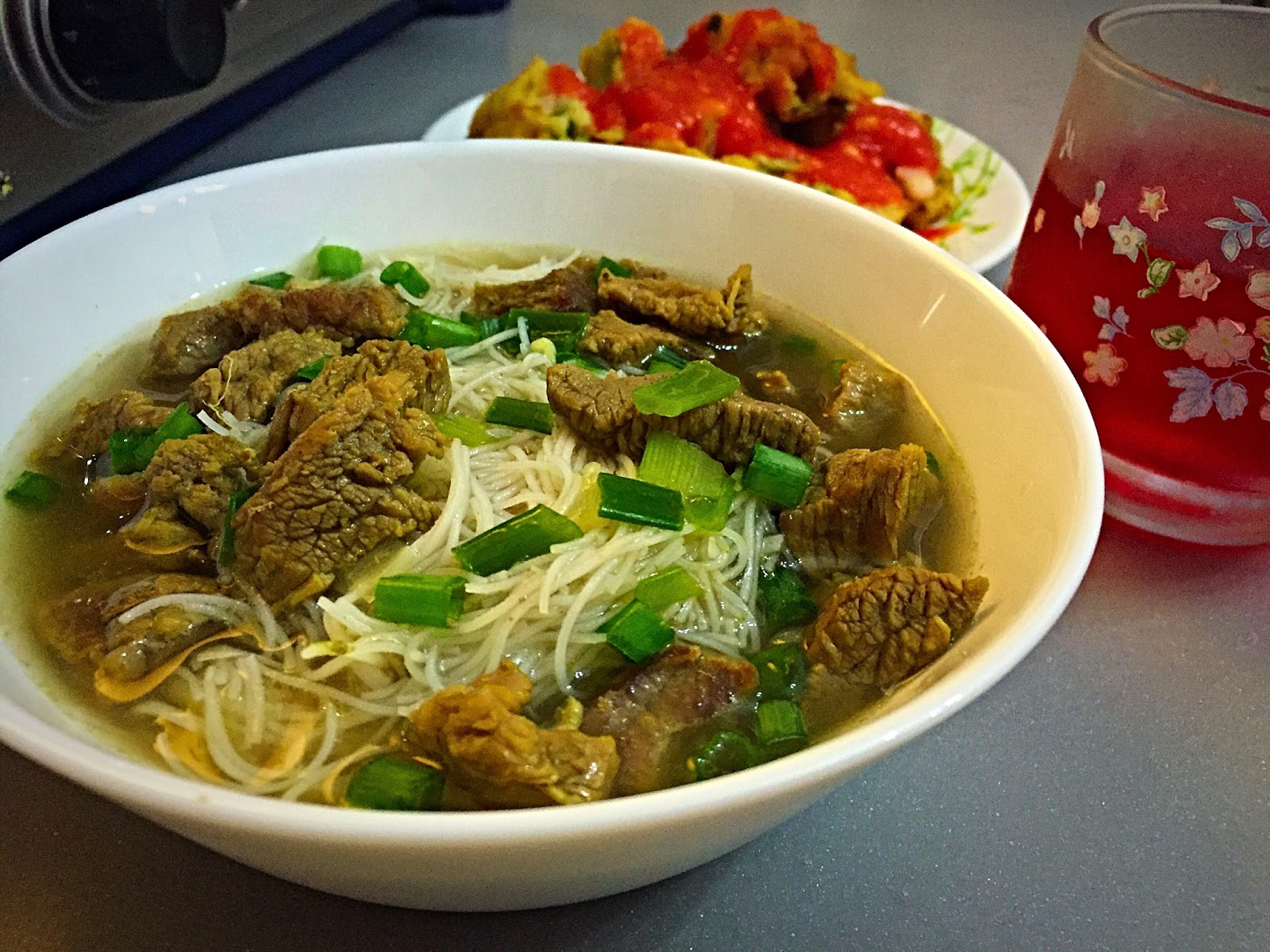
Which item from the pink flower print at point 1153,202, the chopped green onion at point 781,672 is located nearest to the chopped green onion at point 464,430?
A: the chopped green onion at point 781,672

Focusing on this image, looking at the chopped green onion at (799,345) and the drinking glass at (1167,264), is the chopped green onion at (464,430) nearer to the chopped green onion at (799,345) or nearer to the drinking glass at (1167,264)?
the chopped green onion at (799,345)

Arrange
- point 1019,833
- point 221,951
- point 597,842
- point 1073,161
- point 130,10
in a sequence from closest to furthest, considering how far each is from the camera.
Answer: point 597,842, point 221,951, point 1019,833, point 1073,161, point 130,10

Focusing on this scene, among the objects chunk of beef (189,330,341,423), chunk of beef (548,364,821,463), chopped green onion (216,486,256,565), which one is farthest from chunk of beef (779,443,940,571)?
chunk of beef (189,330,341,423)

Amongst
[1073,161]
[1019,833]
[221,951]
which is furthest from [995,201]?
[221,951]

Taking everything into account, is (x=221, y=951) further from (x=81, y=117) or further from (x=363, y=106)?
(x=363, y=106)

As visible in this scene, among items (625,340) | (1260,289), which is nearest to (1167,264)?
(1260,289)

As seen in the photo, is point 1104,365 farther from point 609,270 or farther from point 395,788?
point 395,788
